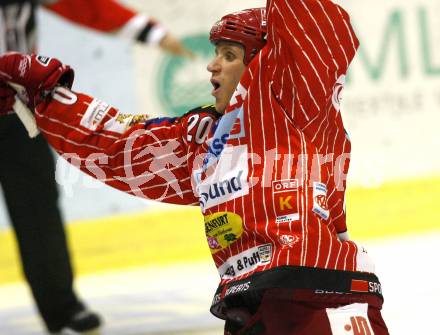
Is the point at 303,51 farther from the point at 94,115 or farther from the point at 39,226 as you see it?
the point at 39,226

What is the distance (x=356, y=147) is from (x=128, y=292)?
1228 mm

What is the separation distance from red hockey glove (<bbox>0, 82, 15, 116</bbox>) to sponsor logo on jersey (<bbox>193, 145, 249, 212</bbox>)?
453mm

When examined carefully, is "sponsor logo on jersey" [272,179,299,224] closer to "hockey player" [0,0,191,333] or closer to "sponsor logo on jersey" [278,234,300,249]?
"sponsor logo on jersey" [278,234,300,249]

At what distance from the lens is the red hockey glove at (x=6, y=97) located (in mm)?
1834

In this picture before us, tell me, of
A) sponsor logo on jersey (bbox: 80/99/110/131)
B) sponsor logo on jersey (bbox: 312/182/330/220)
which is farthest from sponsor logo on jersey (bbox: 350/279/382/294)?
sponsor logo on jersey (bbox: 80/99/110/131)

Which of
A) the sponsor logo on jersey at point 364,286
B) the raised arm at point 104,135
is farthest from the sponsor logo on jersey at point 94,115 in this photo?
the sponsor logo on jersey at point 364,286

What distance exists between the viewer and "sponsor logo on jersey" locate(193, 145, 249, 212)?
160 cm

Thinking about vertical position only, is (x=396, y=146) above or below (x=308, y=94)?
below

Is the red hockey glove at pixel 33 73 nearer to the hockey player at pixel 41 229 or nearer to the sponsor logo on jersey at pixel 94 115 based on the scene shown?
the sponsor logo on jersey at pixel 94 115

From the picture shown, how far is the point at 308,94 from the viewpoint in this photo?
1.58 metres

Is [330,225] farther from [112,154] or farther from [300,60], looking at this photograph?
[112,154]

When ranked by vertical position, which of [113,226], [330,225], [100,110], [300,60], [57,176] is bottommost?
[113,226]

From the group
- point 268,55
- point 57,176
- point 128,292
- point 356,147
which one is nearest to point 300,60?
point 268,55

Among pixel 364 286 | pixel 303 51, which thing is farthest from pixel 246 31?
pixel 364 286
